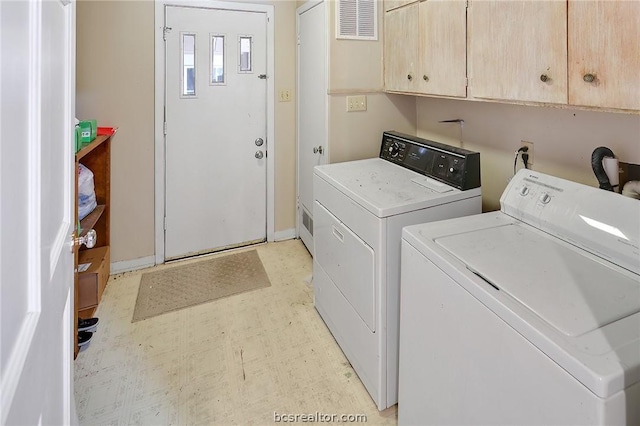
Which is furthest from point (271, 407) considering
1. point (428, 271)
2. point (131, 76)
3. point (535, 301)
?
point (131, 76)

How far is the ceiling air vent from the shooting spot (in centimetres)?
252

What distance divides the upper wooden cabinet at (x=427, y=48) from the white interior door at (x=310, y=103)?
46 centimetres

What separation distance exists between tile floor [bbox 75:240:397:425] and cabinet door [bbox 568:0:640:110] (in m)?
1.48

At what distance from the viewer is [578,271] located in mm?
1119

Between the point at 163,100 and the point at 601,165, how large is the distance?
280 centimetres

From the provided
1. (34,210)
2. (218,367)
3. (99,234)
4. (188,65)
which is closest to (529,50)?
(34,210)

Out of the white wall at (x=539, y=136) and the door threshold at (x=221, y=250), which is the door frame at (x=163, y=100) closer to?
the door threshold at (x=221, y=250)

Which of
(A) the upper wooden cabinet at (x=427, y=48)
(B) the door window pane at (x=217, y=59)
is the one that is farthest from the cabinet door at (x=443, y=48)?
(B) the door window pane at (x=217, y=59)

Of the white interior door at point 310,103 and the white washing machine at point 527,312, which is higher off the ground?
the white interior door at point 310,103

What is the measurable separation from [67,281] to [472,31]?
1831 millimetres

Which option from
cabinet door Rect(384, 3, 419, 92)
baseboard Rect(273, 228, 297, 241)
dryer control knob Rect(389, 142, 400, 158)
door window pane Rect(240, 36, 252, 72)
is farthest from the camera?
baseboard Rect(273, 228, 297, 241)

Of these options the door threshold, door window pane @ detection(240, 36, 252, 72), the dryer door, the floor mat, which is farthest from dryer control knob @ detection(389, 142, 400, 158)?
the door threshold

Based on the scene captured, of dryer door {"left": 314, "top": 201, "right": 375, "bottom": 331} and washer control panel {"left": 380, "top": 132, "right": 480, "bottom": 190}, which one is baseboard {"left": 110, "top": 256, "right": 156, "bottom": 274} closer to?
dryer door {"left": 314, "top": 201, "right": 375, "bottom": 331}

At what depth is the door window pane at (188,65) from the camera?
116 inches
